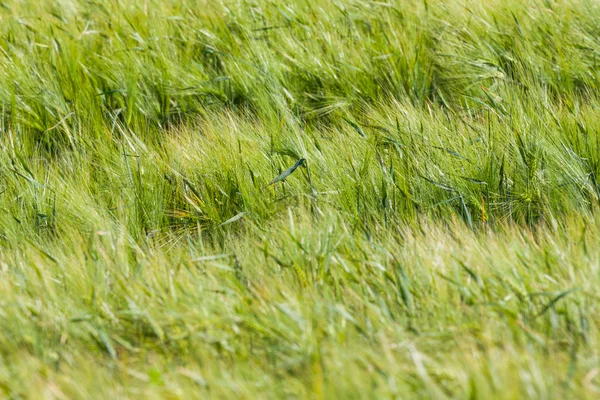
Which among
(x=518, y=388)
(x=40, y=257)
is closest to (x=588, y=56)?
(x=518, y=388)

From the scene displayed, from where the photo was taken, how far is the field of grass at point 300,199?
163cm

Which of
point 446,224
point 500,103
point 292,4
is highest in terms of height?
point 292,4

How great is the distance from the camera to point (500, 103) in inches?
103

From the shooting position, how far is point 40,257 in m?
2.08

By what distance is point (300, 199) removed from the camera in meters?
2.26

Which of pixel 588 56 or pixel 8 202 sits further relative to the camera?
pixel 588 56

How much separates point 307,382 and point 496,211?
0.98 meters

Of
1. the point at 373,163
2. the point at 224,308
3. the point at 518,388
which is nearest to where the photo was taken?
the point at 518,388

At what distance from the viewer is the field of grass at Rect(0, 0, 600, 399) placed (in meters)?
1.63

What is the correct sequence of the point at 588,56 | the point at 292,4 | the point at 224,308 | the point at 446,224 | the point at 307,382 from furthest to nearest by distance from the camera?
the point at 292,4, the point at 588,56, the point at 446,224, the point at 224,308, the point at 307,382

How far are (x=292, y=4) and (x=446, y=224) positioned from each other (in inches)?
59.3

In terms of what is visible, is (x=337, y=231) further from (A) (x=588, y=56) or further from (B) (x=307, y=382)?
(A) (x=588, y=56)

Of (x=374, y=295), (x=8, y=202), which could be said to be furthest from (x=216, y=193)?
(x=374, y=295)

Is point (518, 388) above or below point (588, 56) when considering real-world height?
below
